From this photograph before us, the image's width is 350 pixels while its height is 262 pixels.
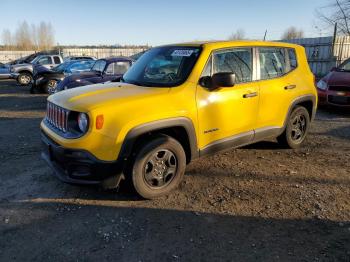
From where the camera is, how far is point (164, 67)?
467 centimetres

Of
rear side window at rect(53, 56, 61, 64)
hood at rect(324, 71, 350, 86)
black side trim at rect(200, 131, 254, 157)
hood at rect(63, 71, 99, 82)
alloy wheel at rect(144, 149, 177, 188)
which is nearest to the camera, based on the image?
alloy wheel at rect(144, 149, 177, 188)

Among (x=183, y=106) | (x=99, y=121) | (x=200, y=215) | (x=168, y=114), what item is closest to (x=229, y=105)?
(x=183, y=106)

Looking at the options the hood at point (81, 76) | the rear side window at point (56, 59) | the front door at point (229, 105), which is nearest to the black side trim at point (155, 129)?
the front door at point (229, 105)

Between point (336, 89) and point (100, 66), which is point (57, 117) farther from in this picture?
point (336, 89)

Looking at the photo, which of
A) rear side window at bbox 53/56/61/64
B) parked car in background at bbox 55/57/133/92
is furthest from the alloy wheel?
rear side window at bbox 53/56/61/64

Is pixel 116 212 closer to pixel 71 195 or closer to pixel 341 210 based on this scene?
pixel 71 195

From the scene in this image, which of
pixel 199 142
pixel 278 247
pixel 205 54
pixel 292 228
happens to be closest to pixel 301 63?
pixel 205 54

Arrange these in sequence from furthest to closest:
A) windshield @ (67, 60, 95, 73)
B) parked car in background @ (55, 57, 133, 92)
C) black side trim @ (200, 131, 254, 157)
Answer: windshield @ (67, 60, 95, 73)
parked car in background @ (55, 57, 133, 92)
black side trim @ (200, 131, 254, 157)

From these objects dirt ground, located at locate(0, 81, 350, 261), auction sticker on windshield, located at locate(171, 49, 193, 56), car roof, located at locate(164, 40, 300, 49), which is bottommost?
dirt ground, located at locate(0, 81, 350, 261)

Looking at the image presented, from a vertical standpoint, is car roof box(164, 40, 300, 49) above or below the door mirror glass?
above

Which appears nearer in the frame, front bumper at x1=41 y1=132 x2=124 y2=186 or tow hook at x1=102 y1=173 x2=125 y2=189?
front bumper at x1=41 y1=132 x2=124 y2=186

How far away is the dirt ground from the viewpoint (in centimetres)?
312

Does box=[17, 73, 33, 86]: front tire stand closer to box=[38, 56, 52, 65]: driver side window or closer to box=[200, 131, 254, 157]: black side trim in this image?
box=[38, 56, 52, 65]: driver side window

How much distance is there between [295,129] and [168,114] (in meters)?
2.95
